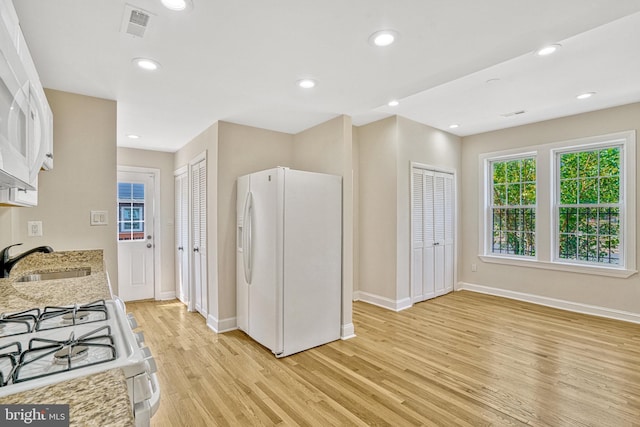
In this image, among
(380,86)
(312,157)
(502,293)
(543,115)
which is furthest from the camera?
(502,293)

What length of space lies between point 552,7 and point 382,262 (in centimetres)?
331

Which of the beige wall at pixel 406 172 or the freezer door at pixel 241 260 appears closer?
the freezer door at pixel 241 260

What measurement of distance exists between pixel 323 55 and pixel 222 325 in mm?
2957

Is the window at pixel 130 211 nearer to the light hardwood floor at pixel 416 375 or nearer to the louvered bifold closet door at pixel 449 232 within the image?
the light hardwood floor at pixel 416 375

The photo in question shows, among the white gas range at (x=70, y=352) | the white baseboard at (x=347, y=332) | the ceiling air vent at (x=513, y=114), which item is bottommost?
the white baseboard at (x=347, y=332)

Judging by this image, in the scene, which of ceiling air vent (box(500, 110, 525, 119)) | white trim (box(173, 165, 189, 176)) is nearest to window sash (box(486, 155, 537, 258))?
ceiling air vent (box(500, 110, 525, 119))

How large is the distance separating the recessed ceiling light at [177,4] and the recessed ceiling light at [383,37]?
102 cm

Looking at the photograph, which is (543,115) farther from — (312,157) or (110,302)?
(110,302)

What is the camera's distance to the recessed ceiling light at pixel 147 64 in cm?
224

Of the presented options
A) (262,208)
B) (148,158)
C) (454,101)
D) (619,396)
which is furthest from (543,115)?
(148,158)

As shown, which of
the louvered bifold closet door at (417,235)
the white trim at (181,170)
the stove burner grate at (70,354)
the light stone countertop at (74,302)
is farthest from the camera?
the white trim at (181,170)

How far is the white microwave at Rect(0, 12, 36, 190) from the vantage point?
3.12 ft

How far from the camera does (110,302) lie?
1.58m

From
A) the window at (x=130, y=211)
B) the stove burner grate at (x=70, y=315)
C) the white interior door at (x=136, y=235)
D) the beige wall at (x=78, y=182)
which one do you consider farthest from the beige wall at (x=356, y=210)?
the stove burner grate at (x=70, y=315)
